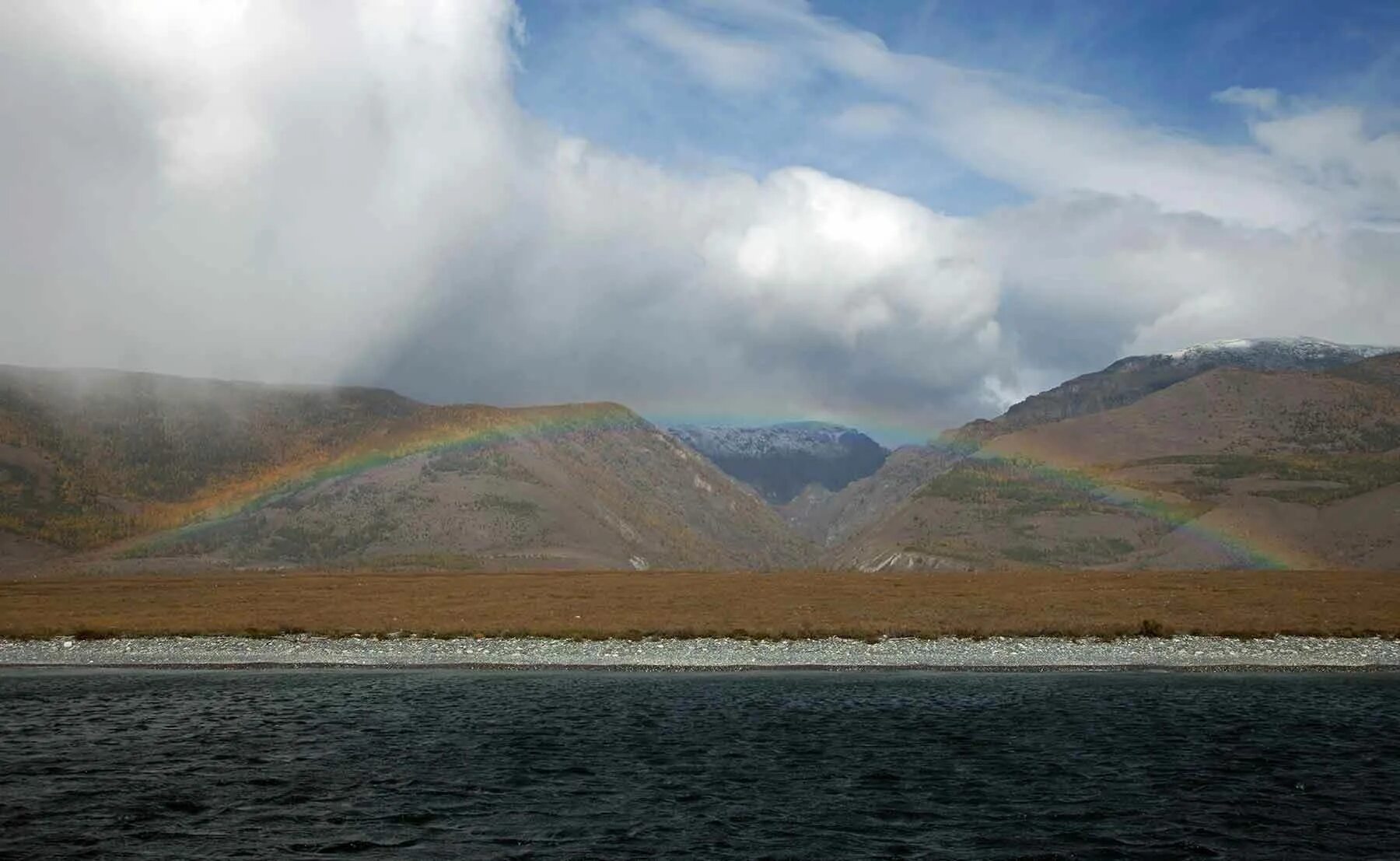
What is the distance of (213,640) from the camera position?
84312 millimetres

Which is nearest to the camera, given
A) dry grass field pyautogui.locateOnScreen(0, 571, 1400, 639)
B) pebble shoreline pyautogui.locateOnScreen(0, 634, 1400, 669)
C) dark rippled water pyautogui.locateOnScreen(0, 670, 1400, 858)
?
dark rippled water pyautogui.locateOnScreen(0, 670, 1400, 858)

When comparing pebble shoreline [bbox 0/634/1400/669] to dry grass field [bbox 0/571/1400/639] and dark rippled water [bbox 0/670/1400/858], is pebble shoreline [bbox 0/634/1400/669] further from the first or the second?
dark rippled water [bbox 0/670/1400/858]

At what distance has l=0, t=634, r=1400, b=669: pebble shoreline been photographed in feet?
228

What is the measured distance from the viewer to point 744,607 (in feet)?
342

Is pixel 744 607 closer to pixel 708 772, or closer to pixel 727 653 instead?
pixel 727 653

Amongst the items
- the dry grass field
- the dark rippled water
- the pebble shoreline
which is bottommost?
the dark rippled water

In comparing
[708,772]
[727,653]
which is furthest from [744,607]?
[708,772]

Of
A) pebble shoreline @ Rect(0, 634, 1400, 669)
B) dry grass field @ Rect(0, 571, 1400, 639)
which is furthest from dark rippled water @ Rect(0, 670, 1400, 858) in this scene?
dry grass field @ Rect(0, 571, 1400, 639)

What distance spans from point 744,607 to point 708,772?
68656 mm

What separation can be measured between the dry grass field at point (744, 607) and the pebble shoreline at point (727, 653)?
10.7 feet

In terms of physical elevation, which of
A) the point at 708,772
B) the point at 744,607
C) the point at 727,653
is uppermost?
the point at 744,607

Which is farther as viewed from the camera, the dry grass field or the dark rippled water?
the dry grass field

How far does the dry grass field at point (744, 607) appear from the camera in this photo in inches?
3344

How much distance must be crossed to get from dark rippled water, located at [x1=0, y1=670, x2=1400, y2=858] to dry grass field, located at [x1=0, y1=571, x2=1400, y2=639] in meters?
25.4
